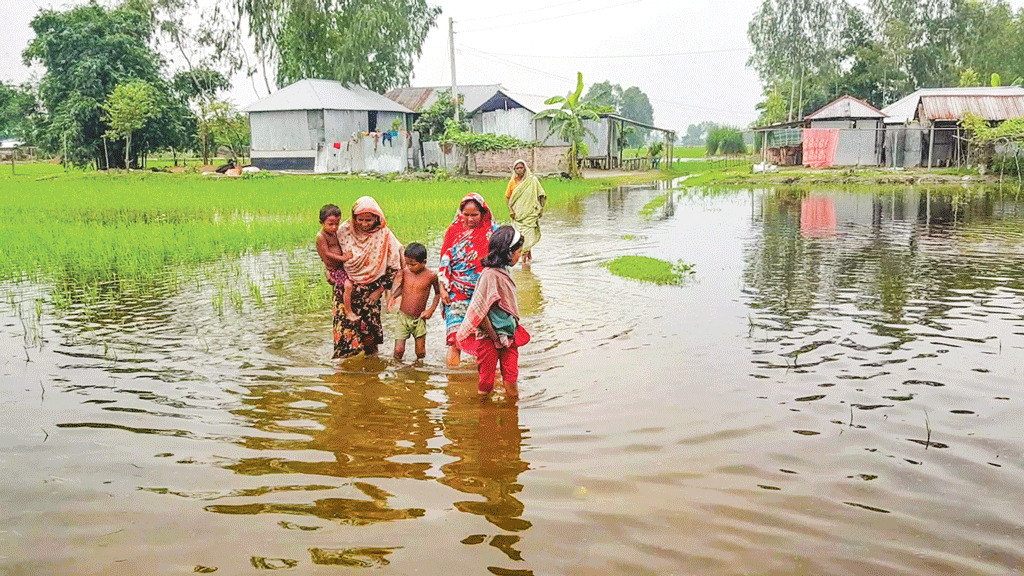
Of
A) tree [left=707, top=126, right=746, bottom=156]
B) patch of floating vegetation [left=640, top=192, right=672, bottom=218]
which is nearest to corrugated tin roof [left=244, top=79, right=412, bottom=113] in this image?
patch of floating vegetation [left=640, top=192, right=672, bottom=218]

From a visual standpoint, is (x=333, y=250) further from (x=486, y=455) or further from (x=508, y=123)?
(x=508, y=123)

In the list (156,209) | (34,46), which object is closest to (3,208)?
(156,209)

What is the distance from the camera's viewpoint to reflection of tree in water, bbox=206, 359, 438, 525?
3508mm

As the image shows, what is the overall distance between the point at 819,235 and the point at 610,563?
12.0m

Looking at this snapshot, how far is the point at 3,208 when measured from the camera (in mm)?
16609

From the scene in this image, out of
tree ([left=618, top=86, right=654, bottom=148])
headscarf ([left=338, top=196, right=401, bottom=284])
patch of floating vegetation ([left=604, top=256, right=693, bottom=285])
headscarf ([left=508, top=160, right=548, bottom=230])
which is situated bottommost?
patch of floating vegetation ([left=604, top=256, right=693, bottom=285])

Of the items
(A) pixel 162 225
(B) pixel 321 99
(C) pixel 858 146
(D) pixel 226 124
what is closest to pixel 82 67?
(D) pixel 226 124

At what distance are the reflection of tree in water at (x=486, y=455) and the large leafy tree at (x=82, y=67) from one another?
36308 mm

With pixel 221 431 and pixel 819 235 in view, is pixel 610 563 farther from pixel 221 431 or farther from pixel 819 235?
pixel 819 235

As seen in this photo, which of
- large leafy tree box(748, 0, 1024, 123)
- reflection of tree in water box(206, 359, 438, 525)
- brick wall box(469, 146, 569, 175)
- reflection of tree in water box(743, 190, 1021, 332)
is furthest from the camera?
large leafy tree box(748, 0, 1024, 123)

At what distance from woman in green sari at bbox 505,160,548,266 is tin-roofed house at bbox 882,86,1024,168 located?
27048 millimetres

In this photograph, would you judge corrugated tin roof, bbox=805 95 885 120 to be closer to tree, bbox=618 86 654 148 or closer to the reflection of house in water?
the reflection of house in water

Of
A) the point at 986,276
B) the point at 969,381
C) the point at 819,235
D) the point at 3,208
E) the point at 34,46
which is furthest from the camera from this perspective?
the point at 34,46

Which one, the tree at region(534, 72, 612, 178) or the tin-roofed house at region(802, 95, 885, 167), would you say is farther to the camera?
the tin-roofed house at region(802, 95, 885, 167)
